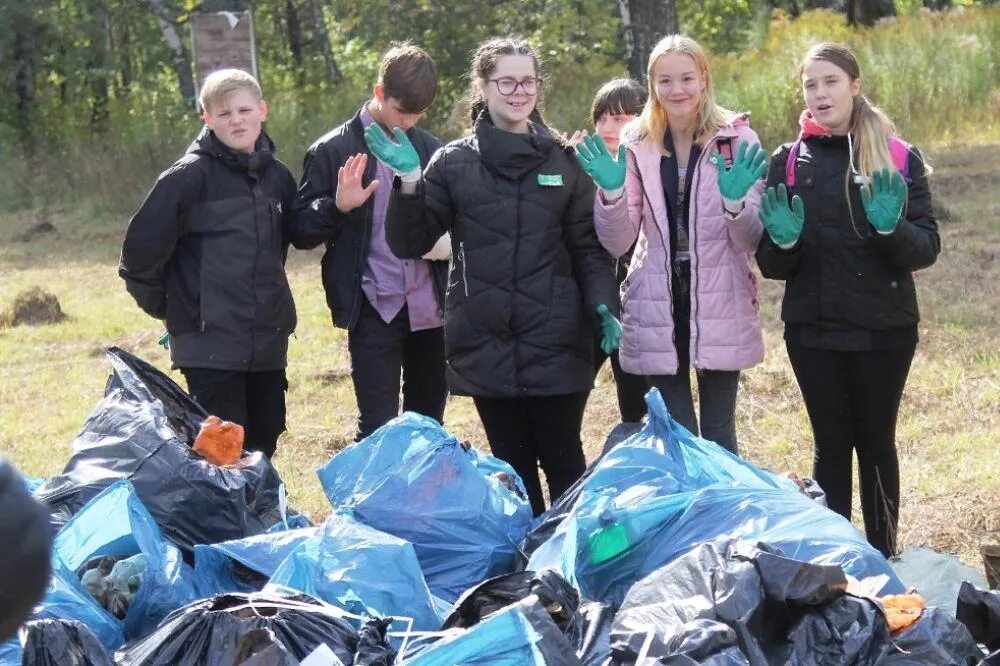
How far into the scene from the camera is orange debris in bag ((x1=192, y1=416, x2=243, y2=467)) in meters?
3.85

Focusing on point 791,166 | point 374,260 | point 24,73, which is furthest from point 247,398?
point 24,73

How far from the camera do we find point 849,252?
3.87 meters

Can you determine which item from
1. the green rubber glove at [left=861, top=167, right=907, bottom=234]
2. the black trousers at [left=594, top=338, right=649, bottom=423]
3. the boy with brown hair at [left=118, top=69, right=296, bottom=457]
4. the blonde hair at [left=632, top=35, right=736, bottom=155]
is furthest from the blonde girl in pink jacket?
the boy with brown hair at [left=118, top=69, right=296, bottom=457]

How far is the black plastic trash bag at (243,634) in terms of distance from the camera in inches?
107

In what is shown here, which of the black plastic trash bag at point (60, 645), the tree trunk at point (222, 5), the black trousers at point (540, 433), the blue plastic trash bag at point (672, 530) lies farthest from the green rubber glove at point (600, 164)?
the tree trunk at point (222, 5)

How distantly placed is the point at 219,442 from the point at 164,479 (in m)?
0.24

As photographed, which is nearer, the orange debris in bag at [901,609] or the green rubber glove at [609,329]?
the orange debris in bag at [901,609]

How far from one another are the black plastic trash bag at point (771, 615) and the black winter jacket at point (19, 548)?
1479mm

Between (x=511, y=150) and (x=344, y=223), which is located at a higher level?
(x=511, y=150)

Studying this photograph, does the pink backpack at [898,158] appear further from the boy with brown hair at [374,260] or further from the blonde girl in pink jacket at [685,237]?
the boy with brown hair at [374,260]

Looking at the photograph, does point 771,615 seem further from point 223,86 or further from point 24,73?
point 24,73

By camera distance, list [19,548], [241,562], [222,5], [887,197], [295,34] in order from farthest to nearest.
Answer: [295,34]
[222,5]
[887,197]
[241,562]
[19,548]

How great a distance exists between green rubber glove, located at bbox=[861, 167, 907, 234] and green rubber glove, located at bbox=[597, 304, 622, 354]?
30.6 inches

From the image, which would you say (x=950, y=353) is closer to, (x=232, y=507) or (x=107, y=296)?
(x=232, y=507)
